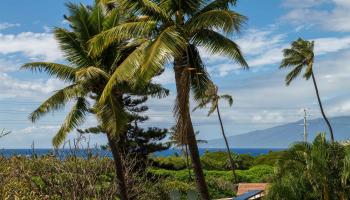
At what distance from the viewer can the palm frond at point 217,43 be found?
53.4 ft

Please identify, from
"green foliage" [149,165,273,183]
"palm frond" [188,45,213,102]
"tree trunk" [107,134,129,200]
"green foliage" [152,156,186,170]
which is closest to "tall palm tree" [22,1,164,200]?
"tree trunk" [107,134,129,200]

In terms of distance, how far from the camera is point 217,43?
16.3m

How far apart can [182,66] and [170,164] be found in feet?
110

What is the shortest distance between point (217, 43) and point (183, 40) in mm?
1408

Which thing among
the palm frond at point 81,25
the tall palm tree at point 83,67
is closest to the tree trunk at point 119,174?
the tall palm tree at point 83,67

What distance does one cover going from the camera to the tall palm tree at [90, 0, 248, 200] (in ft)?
49.4

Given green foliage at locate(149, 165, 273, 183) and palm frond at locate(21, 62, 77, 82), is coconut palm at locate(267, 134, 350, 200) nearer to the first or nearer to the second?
palm frond at locate(21, 62, 77, 82)

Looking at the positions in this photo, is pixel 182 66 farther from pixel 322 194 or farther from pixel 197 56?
pixel 322 194

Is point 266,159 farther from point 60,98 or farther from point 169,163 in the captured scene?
point 60,98

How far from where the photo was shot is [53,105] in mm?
20469

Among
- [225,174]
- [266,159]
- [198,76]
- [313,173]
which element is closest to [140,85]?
[198,76]

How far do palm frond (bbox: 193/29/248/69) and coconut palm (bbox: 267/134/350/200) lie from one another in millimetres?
3064

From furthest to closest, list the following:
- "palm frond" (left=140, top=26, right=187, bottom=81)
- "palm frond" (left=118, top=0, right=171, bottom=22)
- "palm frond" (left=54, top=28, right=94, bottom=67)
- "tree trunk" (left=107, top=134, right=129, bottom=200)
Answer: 1. "palm frond" (left=54, top=28, right=94, bottom=67)
2. "tree trunk" (left=107, top=134, right=129, bottom=200)
3. "palm frond" (left=118, top=0, right=171, bottom=22)
4. "palm frond" (left=140, top=26, right=187, bottom=81)

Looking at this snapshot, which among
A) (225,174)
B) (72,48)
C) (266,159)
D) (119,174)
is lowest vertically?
(225,174)
